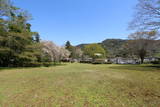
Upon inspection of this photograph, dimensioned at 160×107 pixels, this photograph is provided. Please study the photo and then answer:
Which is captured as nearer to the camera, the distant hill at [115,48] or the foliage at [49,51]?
the foliage at [49,51]

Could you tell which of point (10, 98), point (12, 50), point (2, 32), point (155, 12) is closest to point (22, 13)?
point (2, 32)

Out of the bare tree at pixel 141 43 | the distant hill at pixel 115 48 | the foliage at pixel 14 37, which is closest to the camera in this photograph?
the foliage at pixel 14 37

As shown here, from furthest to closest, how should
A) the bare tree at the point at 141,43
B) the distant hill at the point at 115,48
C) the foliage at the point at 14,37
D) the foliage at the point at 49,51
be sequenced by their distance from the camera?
the distant hill at the point at 115,48 < the bare tree at the point at 141,43 < the foliage at the point at 49,51 < the foliage at the point at 14,37

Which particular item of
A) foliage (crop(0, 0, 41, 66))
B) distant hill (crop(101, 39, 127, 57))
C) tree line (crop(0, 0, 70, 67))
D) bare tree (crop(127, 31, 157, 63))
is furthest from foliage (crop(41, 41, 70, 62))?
distant hill (crop(101, 39, 127, 57))

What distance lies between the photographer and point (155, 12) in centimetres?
1286

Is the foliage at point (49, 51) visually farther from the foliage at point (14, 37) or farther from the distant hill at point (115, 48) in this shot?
the distant hill at point (115, 48)

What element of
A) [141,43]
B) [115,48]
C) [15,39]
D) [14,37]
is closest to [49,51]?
[15,39]

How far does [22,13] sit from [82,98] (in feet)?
51.5

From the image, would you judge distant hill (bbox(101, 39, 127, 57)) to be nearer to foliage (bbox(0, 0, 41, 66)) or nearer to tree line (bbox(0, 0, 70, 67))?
tree line (bbox(0, 0, 70, 67))

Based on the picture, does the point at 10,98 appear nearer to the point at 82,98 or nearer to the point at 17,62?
the point at 82,98

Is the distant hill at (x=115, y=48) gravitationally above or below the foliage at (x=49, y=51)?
above

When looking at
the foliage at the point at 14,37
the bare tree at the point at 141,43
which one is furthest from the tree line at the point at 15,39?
the bare tree at the point at 141,43

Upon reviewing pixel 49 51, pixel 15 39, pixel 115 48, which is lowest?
pixel 49 51

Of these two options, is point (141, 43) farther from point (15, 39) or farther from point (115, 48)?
point (115, 48)
